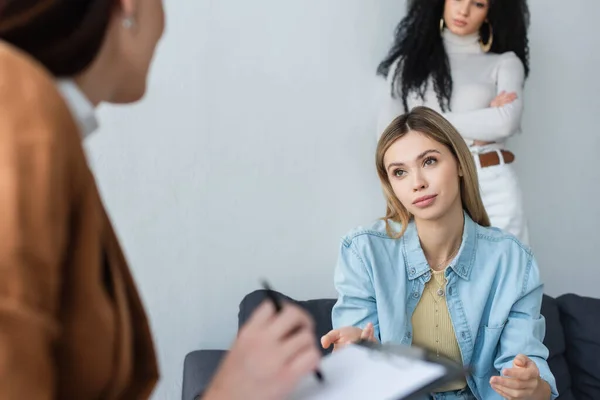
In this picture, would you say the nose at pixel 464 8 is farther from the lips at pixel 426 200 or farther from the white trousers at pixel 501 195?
the lips at pixel 426 200

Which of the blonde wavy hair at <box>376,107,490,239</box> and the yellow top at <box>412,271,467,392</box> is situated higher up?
the blonde wavy hair at <box>376,107,490,239</box>

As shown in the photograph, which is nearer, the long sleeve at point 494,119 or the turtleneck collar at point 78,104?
the turtleneck collar at point 78,104

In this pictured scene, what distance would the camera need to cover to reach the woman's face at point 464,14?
1.79m

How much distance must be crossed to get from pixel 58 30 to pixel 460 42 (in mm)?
1568

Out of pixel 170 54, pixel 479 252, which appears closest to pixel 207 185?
pixel 170 54

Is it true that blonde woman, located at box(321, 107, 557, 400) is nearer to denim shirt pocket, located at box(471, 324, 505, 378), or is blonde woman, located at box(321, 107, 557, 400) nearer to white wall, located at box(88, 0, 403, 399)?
denim shirt pocket, located at box(471, 324, 505, 378)

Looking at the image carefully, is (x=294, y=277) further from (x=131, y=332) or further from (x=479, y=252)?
(x=131, y=332)

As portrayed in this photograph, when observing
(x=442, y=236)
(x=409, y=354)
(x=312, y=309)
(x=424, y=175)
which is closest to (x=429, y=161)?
(x=424, y=175)

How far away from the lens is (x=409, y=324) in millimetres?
1239

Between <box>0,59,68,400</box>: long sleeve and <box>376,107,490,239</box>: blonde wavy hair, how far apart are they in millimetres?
934

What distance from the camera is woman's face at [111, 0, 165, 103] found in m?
0.54

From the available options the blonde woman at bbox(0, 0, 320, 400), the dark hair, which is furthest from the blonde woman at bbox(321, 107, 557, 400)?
the dark hair

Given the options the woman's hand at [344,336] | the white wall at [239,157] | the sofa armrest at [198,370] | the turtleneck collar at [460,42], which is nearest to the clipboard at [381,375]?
the woman's hand at [344,336]

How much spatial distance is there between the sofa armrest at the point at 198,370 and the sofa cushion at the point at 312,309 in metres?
0.11
